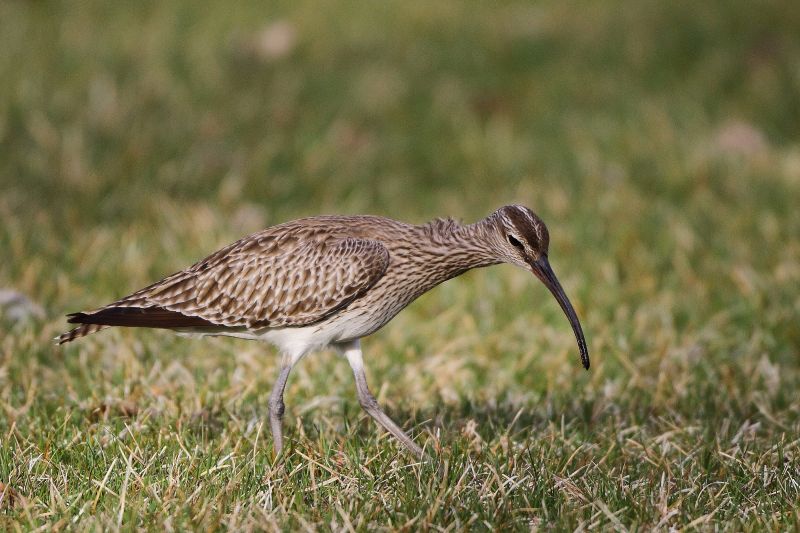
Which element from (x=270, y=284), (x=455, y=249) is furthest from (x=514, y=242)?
(x=270, y=284)

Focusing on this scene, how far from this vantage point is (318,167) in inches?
430

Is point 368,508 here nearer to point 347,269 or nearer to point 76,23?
point 347,269

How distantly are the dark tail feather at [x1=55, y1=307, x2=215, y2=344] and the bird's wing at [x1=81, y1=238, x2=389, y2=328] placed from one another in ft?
0.05

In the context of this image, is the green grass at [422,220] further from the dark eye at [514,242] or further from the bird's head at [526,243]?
the dark eye at [514,242]

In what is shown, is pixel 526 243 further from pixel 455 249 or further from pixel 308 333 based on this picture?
pixel 308 333

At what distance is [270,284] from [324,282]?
1.13ft

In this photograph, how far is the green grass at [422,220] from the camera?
507 cm

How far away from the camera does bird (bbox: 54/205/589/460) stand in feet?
19.3

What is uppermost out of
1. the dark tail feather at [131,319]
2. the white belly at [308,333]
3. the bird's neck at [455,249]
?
the bird's neck at [455,249]

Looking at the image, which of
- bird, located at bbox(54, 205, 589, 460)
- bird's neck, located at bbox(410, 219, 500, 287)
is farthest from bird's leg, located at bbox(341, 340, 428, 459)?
bird's neck, located at bbox(410, 219, 500, 287)

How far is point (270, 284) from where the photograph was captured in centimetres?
605

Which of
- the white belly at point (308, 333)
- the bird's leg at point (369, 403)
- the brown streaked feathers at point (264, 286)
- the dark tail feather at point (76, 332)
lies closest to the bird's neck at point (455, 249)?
the brown streaked feathers at point (264, 286)

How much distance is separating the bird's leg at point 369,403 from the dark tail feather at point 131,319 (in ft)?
2.54

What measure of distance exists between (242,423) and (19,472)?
126 cm
